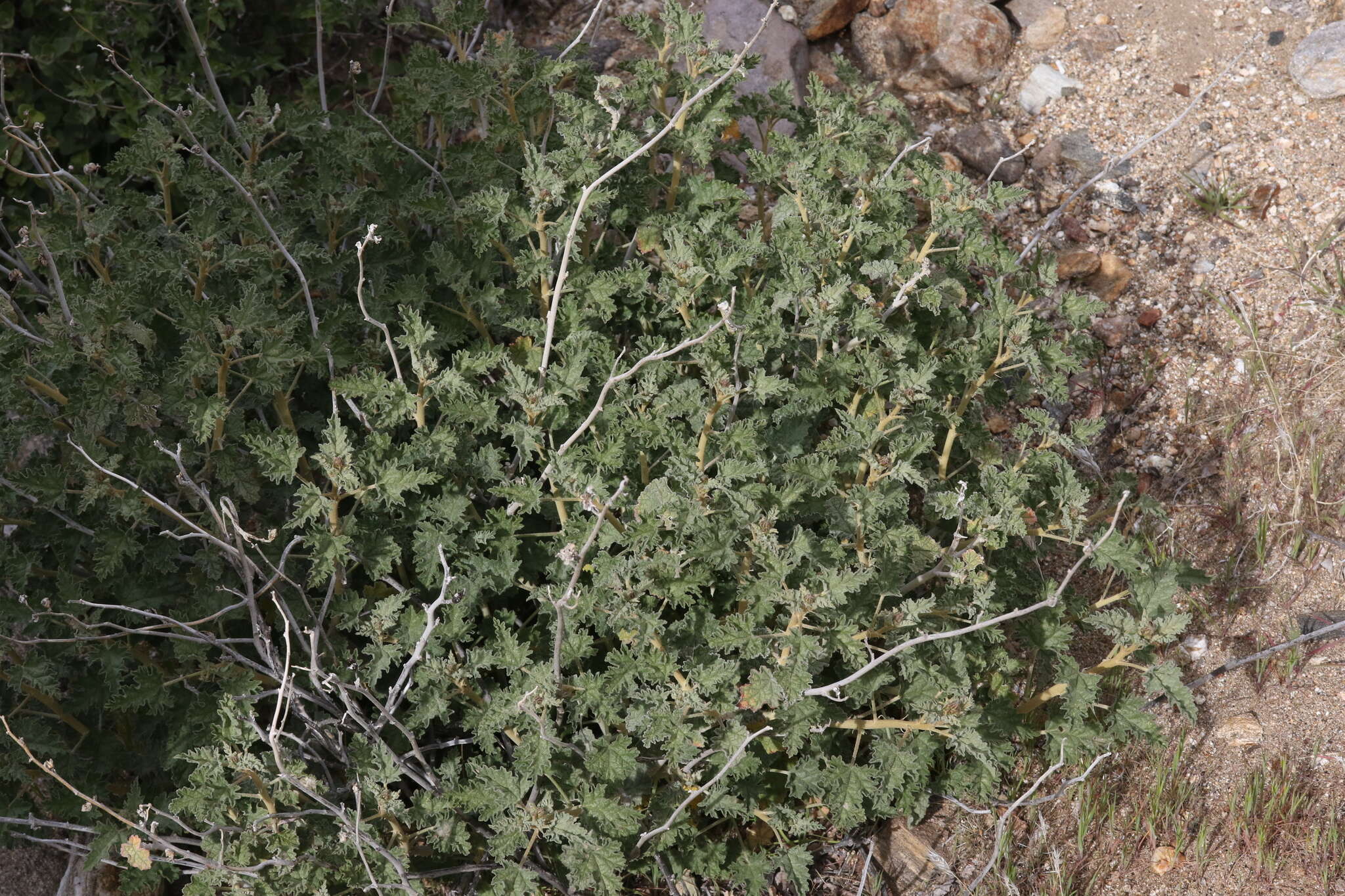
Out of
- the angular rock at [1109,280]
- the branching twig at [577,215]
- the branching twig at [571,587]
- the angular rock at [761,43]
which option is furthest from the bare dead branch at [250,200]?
the angular rock at [1109,280]

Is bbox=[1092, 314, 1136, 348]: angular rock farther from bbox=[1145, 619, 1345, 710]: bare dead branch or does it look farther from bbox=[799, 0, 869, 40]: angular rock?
bbox=[799, 0, 869, 40]: angular rock

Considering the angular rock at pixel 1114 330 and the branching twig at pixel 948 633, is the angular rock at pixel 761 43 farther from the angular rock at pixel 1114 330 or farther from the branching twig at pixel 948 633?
the branching twig at pixel 948 633

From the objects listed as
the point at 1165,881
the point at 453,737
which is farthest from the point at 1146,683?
the point at 453,737

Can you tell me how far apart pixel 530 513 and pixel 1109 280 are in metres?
2.39

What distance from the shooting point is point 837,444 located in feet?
8.70

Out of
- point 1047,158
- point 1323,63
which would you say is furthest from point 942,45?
point 1323,63

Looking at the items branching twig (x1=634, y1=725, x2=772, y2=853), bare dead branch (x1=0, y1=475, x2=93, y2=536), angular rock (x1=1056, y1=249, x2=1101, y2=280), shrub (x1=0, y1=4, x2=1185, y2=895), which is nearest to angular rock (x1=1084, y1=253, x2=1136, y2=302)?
angular rock (x1=1056, y1=249, x2=1101, y2=280)

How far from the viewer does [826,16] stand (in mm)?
4754

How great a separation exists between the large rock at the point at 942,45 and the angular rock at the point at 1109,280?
41.0 inches

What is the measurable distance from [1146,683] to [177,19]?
4009mm

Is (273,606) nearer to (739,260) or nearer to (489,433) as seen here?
(489,433)

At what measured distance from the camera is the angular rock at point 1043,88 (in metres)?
4.59

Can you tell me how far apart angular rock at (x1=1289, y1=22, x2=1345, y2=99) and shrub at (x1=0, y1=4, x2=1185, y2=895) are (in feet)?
7.32

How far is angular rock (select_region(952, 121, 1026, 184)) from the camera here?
4.40 metres
